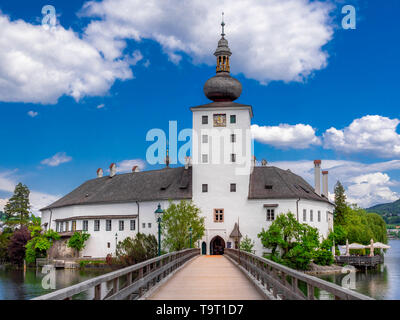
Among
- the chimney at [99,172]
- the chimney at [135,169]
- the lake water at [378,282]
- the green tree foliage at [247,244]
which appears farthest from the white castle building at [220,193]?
the chimney at [99,172]

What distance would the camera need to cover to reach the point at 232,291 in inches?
574

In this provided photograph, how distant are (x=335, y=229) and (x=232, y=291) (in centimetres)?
5586

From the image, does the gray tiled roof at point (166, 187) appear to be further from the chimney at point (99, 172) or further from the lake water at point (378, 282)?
the lake water at point (378, 282)

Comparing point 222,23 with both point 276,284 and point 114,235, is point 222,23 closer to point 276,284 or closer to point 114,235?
point 114,235

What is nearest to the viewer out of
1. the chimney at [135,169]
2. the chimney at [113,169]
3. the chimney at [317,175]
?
the chimney at [317,175]

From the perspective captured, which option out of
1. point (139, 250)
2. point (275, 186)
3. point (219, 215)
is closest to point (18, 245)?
point (139, 250)

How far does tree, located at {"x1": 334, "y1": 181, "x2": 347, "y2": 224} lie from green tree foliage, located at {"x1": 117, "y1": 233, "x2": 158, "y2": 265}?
124 feet

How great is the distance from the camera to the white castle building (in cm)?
5422

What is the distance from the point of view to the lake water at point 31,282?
3828cm

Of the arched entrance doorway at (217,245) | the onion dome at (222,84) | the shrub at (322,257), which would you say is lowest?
the shrub at (322,257)

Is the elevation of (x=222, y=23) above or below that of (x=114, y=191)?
above

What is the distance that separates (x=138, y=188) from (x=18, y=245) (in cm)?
2043

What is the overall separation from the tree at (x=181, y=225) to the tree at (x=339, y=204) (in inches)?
1311
